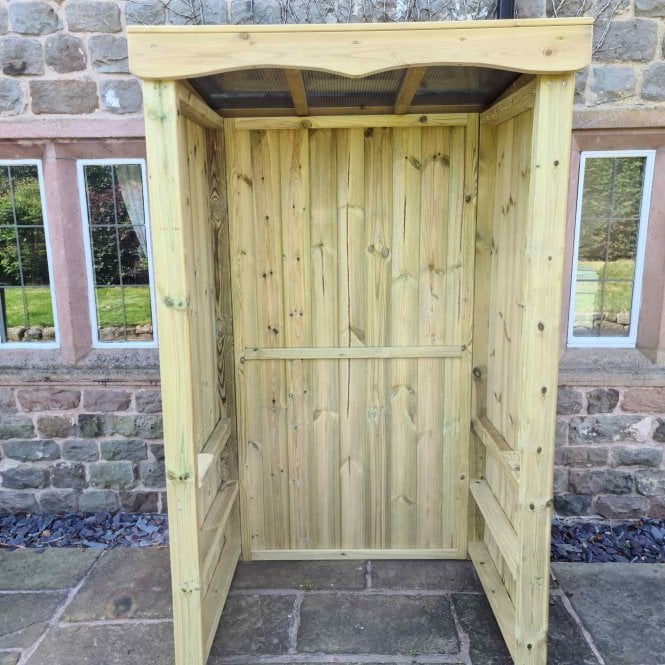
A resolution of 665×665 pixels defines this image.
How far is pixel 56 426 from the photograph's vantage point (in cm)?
379

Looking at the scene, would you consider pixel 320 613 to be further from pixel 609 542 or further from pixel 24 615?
pixel 609 542

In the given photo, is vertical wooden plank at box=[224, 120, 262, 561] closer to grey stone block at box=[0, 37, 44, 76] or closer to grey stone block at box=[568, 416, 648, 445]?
grey stone block at box=[0, 37, 44, 76]

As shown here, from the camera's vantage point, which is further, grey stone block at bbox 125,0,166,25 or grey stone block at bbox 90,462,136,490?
grey stone block at bbox 90,462,136,490

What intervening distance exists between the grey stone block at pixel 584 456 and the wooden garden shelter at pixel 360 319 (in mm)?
831

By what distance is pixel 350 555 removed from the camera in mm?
3342

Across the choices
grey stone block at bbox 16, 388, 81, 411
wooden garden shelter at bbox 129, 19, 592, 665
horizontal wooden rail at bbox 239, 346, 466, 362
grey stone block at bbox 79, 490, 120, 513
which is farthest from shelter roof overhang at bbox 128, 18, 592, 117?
A: grey stone block at bbox 79, 490, 120, 513

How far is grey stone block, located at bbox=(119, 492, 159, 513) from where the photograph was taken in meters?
3.88

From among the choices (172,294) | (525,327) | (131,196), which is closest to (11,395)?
(131,196)

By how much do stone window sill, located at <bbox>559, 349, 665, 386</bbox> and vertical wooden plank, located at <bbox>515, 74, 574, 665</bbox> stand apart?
1470mm

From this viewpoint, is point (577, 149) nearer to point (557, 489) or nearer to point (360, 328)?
point (360, 328)

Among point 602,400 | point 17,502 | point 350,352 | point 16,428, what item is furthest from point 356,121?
point 17,502

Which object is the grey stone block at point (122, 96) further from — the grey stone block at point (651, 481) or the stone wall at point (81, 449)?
the grey stone block at point (651, 481)

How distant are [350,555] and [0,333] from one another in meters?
2.68

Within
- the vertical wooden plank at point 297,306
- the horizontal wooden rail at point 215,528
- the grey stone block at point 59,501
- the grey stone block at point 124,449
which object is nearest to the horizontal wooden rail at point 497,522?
the vertical wooden plank at point 297,306
